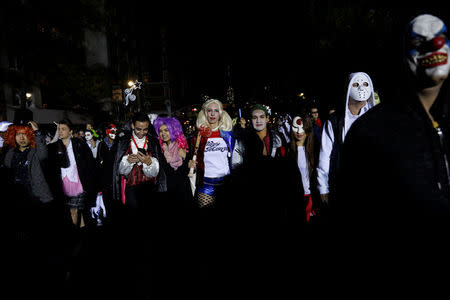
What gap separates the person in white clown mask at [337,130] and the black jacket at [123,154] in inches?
113

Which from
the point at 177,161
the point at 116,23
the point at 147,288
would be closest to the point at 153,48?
the point at 116,23

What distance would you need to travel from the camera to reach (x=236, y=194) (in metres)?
5.21

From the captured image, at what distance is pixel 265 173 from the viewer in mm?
5172

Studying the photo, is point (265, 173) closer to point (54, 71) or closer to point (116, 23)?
point (54, 71)

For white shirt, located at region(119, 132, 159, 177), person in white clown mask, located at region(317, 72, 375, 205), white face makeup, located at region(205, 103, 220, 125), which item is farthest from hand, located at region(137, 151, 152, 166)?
person in white clown mask, located at region(317, 72, 375, 205)

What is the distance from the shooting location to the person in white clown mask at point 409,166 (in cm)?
158

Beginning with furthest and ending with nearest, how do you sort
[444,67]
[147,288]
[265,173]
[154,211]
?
[154,211], [265,173], [147,288], [444,67]

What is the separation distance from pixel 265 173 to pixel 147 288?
96.9 inches

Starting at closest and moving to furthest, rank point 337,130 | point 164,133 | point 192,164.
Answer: point 337,130 < point 192,164 < point 164,133

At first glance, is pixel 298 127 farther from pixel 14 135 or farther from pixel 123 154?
pixel 14 135

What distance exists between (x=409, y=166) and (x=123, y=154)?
14.5ft

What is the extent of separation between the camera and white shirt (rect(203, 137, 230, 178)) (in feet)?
15.6

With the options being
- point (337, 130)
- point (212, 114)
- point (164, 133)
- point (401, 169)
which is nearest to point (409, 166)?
point (401, 169)

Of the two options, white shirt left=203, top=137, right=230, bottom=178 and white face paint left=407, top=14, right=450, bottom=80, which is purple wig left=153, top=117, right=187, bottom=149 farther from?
white face paint left=407, top=14, right=450, bottom=80
